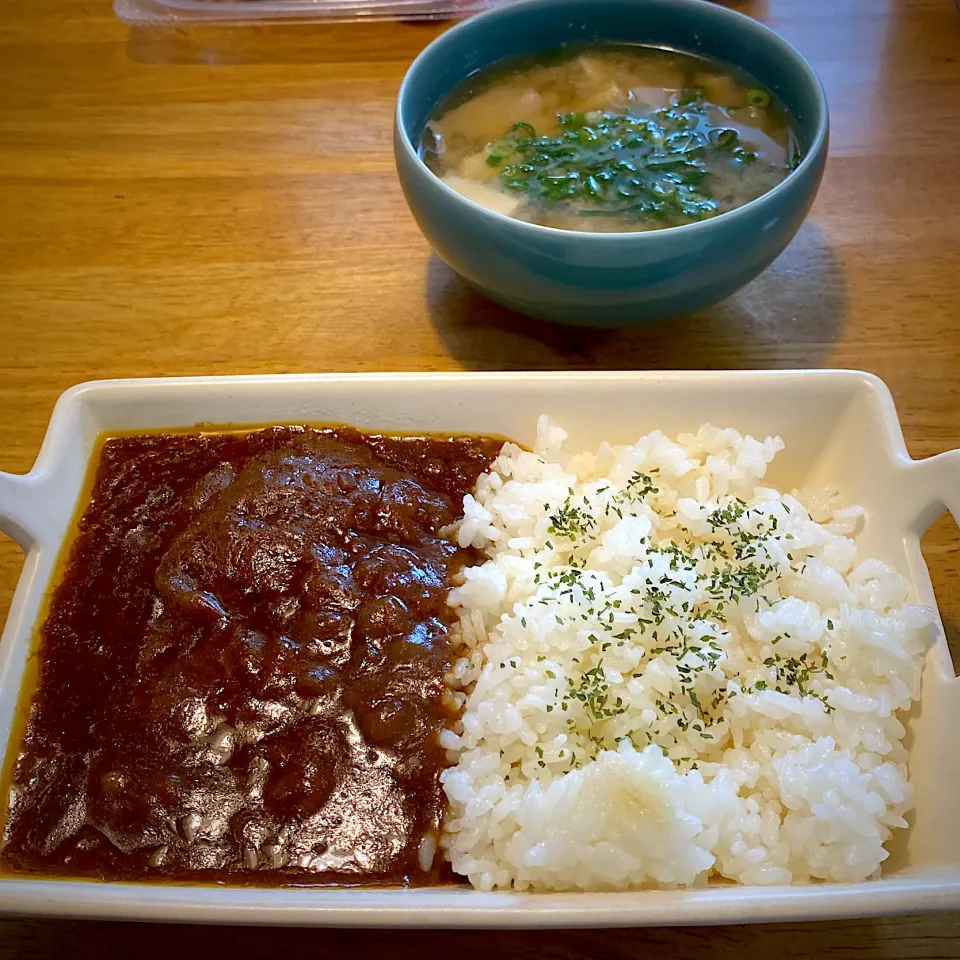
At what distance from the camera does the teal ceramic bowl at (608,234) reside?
6.02ft

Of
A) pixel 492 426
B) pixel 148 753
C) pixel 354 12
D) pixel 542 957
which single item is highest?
pixel 354 12

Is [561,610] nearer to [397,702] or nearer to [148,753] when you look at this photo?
[397,702]

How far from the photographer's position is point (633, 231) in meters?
1.99

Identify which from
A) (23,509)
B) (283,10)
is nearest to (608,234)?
(23,509)

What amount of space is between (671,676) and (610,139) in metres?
1.35

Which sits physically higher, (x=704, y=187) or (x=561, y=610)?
(x=704, y=187)

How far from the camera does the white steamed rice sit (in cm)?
139

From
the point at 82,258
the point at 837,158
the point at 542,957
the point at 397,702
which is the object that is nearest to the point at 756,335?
the point at 837,158

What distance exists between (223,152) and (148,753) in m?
2.12

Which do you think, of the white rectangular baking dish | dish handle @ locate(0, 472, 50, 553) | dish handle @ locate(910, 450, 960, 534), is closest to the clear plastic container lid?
the white rectangular baking dish

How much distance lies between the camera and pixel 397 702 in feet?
5.19

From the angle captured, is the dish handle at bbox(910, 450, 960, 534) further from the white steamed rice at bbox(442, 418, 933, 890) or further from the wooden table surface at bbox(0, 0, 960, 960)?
the wooden table surface at bbox(0, 0, 960, 960)

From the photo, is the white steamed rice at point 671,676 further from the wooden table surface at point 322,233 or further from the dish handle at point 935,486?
the wooden table surface at point 322,233

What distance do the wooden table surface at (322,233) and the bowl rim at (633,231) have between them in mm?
466
